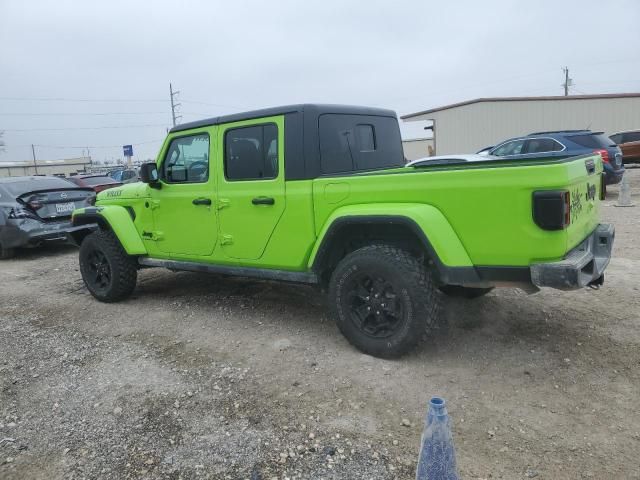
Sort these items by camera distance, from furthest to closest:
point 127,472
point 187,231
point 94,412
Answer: point 187,231
point 94,412
point 127,472

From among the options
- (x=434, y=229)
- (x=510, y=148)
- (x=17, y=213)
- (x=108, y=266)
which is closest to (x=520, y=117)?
(x=510, y=148)

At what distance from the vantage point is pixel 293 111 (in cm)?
403

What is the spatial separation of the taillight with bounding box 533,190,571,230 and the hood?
381 cm

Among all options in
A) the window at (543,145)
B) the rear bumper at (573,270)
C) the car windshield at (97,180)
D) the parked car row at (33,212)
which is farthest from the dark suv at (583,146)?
the car windshield at (97,180)

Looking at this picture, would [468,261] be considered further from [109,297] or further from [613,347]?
[109,297]

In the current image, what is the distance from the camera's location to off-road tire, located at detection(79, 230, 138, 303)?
17.7 feet

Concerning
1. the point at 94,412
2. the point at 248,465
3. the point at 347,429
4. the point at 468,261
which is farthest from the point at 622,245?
the point at 94,412

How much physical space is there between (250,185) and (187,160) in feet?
3.31

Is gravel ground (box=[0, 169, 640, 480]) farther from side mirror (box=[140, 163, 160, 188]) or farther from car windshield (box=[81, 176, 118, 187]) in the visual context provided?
car windshield (box=[81, 176, 118, 187])

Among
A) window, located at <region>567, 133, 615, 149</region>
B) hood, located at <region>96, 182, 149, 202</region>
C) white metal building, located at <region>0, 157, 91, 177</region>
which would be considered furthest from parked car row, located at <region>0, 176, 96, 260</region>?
white metal building, located at <region>0, 157, 91, 177</region>

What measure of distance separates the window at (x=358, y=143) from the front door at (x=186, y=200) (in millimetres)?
1166

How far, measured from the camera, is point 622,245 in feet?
22.8

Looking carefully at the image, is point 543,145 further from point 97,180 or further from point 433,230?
point 97,180

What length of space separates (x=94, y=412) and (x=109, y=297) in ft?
8.24
